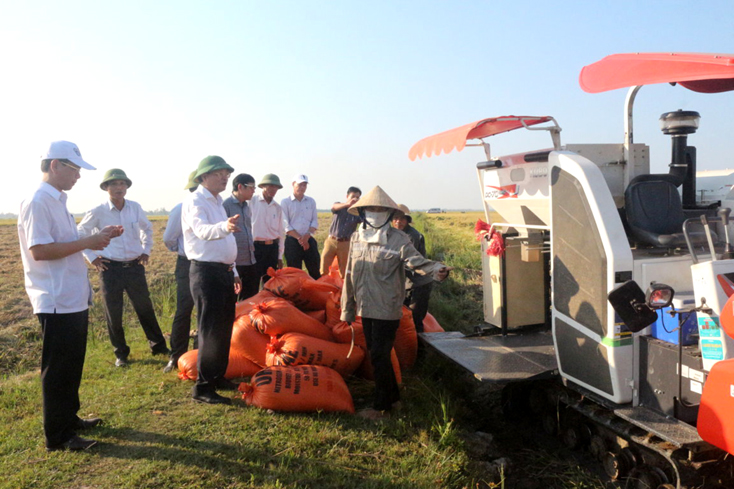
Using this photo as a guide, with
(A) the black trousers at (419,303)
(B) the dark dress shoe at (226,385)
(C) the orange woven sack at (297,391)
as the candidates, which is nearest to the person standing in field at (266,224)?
(A) the black trousers at (419,303)

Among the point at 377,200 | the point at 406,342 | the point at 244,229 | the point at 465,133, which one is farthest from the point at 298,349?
the point at 465,133

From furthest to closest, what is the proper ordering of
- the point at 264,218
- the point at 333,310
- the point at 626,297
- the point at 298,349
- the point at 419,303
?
the point at 264,218
the point at 419,303
the point at 333,310
the point at 298,349
the point at 626,297

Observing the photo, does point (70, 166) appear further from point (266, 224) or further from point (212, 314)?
point (266, 224)

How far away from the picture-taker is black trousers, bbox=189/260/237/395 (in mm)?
4262

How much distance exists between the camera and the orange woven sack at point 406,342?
5406mm

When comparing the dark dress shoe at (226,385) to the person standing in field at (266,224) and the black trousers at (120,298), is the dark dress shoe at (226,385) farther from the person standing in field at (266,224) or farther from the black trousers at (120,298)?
the person standing in field at (266,224)

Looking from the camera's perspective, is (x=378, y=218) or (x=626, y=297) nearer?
Result: (x=626, y=297)

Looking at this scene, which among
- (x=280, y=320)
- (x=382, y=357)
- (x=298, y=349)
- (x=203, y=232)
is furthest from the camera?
(x=280, y=320)

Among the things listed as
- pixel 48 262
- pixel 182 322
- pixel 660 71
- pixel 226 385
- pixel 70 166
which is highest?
pixel 660 71

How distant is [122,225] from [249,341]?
6.63ft

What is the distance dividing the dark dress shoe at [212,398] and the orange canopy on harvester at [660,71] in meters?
3.58

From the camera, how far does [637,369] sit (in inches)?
137

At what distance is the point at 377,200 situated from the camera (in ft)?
14.2

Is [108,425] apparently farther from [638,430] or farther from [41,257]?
[638,430]
